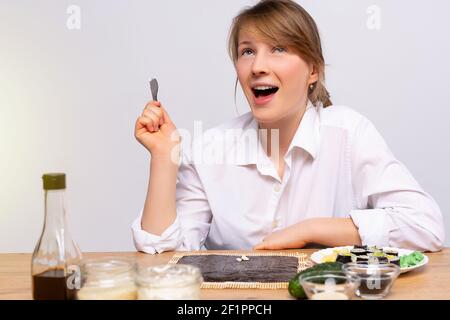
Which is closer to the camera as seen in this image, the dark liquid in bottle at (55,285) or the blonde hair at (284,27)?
the dark liquid in bottle at (55,285)

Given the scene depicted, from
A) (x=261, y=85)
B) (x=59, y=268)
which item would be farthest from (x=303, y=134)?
(x=59, y=268)

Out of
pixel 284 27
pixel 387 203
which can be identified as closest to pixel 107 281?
pixel 387 203

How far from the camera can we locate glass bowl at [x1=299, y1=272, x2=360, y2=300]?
42.3 inches

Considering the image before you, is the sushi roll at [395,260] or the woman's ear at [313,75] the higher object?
the woman's ear at [313,75]

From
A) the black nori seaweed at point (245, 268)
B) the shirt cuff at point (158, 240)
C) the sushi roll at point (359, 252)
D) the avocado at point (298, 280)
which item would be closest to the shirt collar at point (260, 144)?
the shirt cuff at point (158, 240)

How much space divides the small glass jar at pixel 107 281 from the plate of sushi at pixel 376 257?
0.43 m

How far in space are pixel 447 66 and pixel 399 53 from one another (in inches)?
8.7

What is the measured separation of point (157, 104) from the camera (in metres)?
1.76

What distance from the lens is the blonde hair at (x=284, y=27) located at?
184 centimetres

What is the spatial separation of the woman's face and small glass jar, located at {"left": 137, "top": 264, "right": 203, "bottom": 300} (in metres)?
0.88

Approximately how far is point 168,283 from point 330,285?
26 cm

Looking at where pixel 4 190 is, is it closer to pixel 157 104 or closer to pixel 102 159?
pixel 102 159

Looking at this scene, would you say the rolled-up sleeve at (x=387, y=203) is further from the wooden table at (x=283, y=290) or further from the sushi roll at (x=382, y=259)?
the sushi roll at (x=382, y=259)

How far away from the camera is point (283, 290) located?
4.00 ft
